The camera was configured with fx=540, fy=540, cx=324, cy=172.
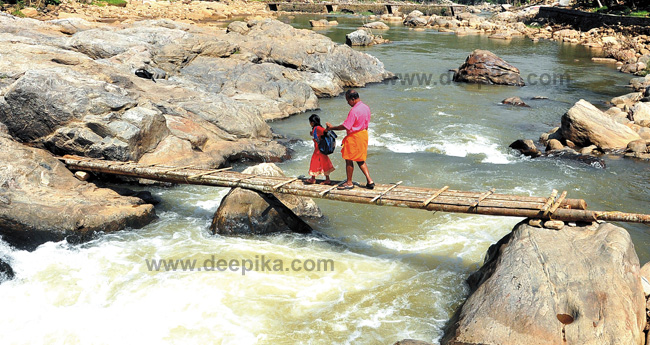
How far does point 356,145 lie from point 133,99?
7.10 metres

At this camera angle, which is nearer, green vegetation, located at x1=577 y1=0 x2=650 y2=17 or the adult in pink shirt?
the adult in pink shirt

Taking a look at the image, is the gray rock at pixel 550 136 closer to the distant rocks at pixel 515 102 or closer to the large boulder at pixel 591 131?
the large boulder at pixel 591 131

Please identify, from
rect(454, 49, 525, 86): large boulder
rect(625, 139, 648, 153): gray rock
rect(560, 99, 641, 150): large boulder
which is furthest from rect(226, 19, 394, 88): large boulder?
rect(625, 139, 648, 153): gray rock

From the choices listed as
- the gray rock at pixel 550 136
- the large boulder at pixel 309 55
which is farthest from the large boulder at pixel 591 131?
the large boulder at pixel 309 55

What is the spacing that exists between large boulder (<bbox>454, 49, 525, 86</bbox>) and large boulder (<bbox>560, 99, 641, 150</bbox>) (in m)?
10.3

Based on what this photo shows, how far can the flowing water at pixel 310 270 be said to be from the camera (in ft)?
25.0

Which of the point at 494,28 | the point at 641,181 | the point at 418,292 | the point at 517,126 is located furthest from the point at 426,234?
the point at 494,28

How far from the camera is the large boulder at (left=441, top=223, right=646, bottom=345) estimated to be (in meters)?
6.34

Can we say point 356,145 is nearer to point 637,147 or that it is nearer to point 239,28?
point 637,147

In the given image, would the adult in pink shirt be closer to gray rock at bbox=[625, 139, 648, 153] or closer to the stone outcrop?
the stone outcrop

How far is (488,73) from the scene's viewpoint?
26.2 metres

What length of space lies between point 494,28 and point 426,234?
1869 inches

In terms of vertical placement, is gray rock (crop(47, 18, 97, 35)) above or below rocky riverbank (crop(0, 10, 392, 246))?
above

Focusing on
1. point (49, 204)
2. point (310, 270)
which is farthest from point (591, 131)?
point (49, 204)
